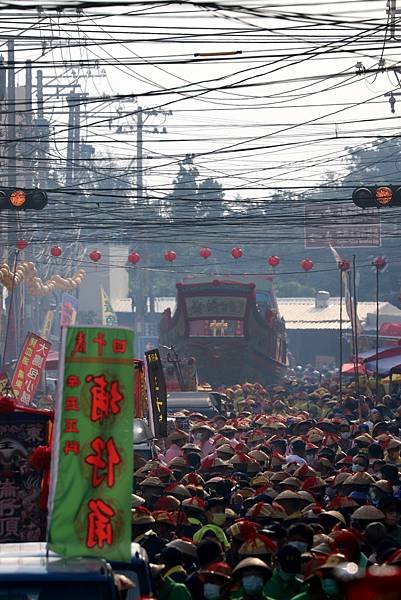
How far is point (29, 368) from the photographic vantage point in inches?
1016

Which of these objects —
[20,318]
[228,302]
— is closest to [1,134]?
[228,302]

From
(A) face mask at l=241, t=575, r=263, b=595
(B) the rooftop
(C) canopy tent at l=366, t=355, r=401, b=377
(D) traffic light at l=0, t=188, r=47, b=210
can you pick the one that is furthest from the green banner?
(B) the rooftop

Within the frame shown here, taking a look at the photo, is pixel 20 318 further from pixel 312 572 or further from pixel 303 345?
pixel 312 572

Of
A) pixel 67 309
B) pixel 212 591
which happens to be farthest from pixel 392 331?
pixel 212 591

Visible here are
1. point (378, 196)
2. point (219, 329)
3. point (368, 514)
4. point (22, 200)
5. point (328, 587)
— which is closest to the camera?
point (328, 587)

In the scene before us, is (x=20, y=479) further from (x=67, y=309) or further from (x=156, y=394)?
(x=67, y=309)

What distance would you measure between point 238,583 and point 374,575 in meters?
4.42

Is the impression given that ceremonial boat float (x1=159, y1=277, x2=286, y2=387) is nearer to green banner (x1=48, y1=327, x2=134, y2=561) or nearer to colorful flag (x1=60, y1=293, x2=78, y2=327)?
colorful flag (x1=60, y1=293, x2=78, y2=327)

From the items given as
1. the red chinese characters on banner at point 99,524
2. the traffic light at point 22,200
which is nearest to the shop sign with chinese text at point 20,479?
the red chinese characters on banner at point 99,524

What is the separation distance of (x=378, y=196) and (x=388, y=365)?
1097cm

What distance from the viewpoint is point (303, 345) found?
3174 inches

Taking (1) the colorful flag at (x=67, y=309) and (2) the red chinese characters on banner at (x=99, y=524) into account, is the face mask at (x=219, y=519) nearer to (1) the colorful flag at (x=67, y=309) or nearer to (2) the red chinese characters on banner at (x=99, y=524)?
(2) the red chinese characters on banner at (x=99, y=524)

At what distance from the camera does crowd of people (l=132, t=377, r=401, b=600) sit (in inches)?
382

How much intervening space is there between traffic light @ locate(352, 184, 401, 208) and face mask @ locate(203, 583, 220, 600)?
49.3ft
